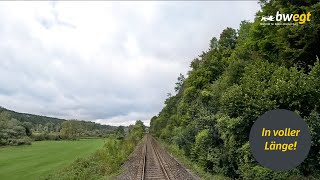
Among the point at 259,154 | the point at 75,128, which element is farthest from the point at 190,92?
the point at 75,128

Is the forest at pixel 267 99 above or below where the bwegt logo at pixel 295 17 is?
below

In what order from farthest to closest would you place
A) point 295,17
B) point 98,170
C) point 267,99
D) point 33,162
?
1. point 33,162
2. point 98,170
3. point 295,17
4. point 267,99

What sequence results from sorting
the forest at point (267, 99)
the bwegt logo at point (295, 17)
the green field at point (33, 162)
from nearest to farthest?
the forest at point (267, 99) → the bwegt logo at point (295, 17) → the green field at point (33, 162)

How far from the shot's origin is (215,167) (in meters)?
20.5

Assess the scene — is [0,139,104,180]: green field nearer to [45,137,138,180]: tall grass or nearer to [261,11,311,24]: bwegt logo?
[45,137,138,180]: tall grass

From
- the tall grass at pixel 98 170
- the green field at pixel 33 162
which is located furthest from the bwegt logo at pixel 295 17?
the green field at pixel 33 162

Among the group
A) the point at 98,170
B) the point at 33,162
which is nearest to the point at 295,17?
the point at 98,170

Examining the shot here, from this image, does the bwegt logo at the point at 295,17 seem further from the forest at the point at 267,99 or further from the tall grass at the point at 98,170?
the tall grass at the point at 98,170

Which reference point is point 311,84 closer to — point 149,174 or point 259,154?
point 259,154

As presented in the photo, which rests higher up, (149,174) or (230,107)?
(230,107)

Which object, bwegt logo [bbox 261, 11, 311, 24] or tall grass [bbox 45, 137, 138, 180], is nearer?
bwegt logo [bbox 261, 11, 311, 24]

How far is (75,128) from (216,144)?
128m

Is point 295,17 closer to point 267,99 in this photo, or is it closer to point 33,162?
point 267,99

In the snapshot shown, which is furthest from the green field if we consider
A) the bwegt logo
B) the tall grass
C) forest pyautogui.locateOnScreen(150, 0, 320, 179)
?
the bwegt logo
